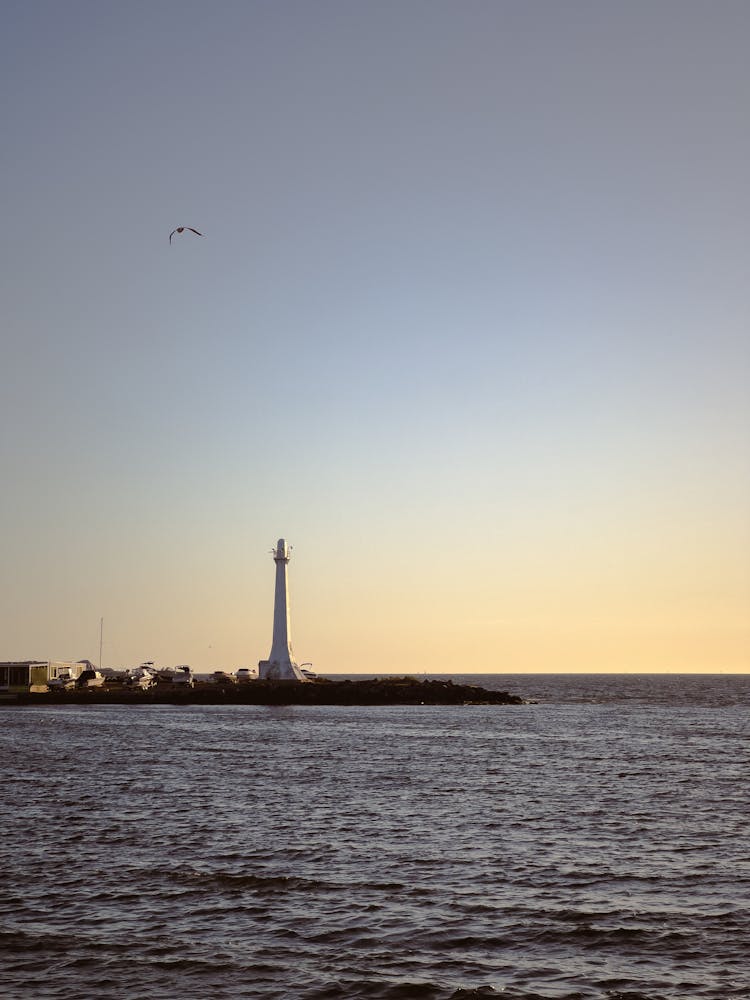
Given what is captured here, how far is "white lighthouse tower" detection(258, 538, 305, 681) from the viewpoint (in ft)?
387

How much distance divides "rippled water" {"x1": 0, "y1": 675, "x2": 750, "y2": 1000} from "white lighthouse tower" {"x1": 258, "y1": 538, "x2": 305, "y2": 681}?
65.5m

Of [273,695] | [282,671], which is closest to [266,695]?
[273,695]

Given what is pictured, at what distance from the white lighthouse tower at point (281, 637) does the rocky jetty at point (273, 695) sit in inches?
78.9

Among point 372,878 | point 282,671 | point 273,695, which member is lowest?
point 372,878

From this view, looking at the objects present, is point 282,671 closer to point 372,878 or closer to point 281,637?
point 281,637

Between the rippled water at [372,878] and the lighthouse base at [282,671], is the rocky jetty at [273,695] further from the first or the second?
the rippled water at [372,878]

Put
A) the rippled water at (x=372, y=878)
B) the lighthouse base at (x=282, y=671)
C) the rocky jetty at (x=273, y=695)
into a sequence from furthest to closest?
the lighthouse base at (x=282, y=671)
the rocky jetty at (x=273, y=695)
the rippled water at (x=372, y=878)

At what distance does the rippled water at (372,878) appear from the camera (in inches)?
662

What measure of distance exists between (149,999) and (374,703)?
106 metres

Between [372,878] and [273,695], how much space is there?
94533 millimetres

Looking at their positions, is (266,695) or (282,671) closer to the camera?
(266,695)

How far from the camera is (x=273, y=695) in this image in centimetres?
11638

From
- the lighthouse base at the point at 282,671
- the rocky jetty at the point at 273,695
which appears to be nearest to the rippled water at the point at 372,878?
the rocky jetty at the point at 273,695

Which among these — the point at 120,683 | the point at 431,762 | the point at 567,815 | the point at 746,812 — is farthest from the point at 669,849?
the point at 120,683
